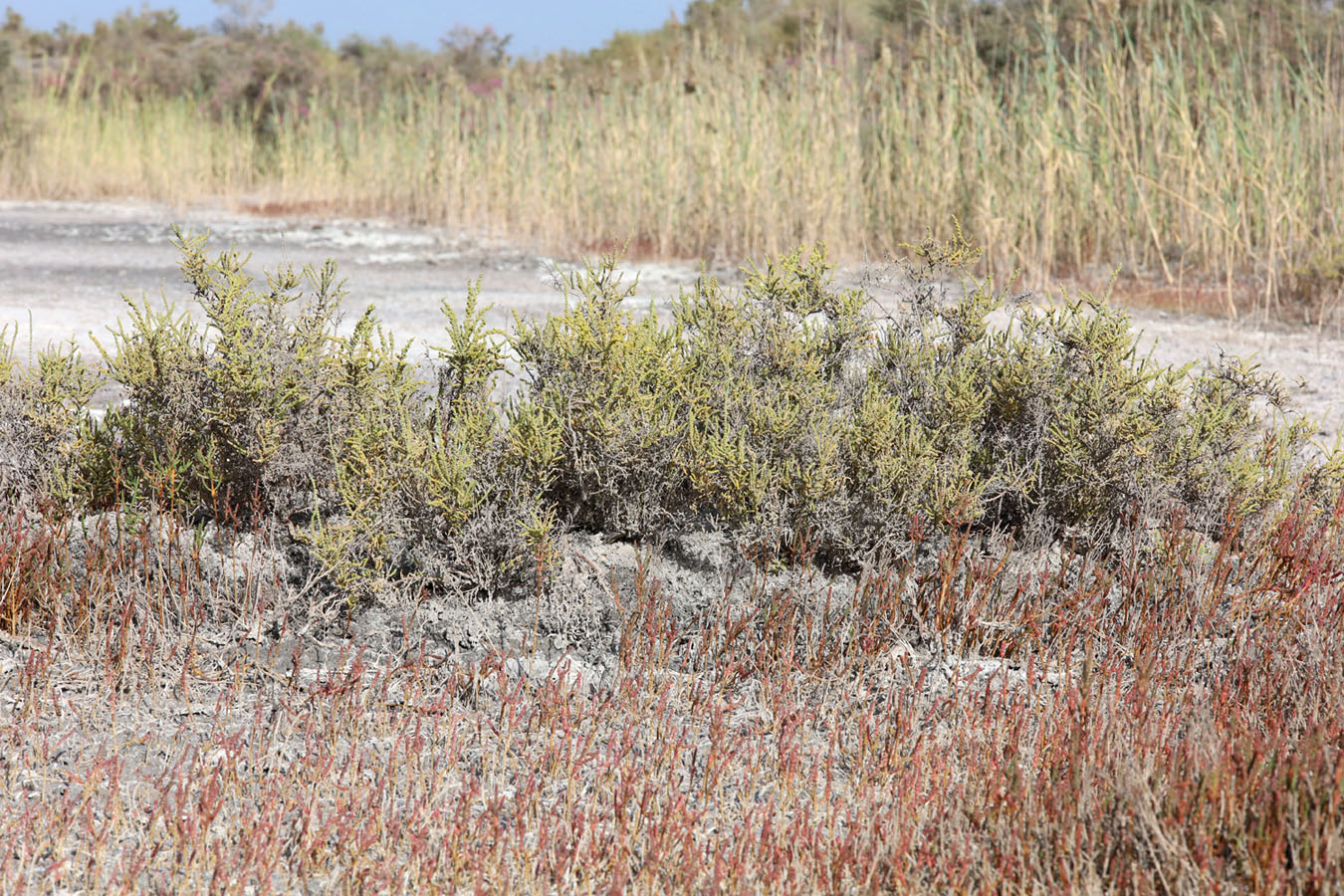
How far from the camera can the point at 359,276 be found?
29.0ft

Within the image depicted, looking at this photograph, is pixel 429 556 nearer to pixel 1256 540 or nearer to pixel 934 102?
pixel 1256 540

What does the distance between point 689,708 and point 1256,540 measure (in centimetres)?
194

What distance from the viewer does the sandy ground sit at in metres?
6.05

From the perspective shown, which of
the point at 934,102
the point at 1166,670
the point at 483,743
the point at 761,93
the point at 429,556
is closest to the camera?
the point at 483,743

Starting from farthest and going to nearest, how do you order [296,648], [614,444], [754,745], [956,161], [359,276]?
[359,276] < [956,161] < [614,444] < [296,648] < [754,745]

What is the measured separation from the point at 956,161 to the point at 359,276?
4753mm

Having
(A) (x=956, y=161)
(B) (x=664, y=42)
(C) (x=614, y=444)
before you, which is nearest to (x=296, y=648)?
(C) (x=614, y=444)

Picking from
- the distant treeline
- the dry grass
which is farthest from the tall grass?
the dry grass

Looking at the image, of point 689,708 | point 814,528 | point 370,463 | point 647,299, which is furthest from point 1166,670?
point 647,299

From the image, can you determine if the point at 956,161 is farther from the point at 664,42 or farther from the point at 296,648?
the point at 664,42

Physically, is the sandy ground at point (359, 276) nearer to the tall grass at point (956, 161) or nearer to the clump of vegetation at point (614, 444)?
the clump of vegetation at point (614, 444)

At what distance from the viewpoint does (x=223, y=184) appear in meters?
15.9

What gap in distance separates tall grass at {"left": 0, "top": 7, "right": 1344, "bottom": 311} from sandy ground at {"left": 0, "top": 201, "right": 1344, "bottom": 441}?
0.50 metres

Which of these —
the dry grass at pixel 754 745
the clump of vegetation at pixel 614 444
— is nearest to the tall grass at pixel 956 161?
the clump of vegetation at pixel 614 444
